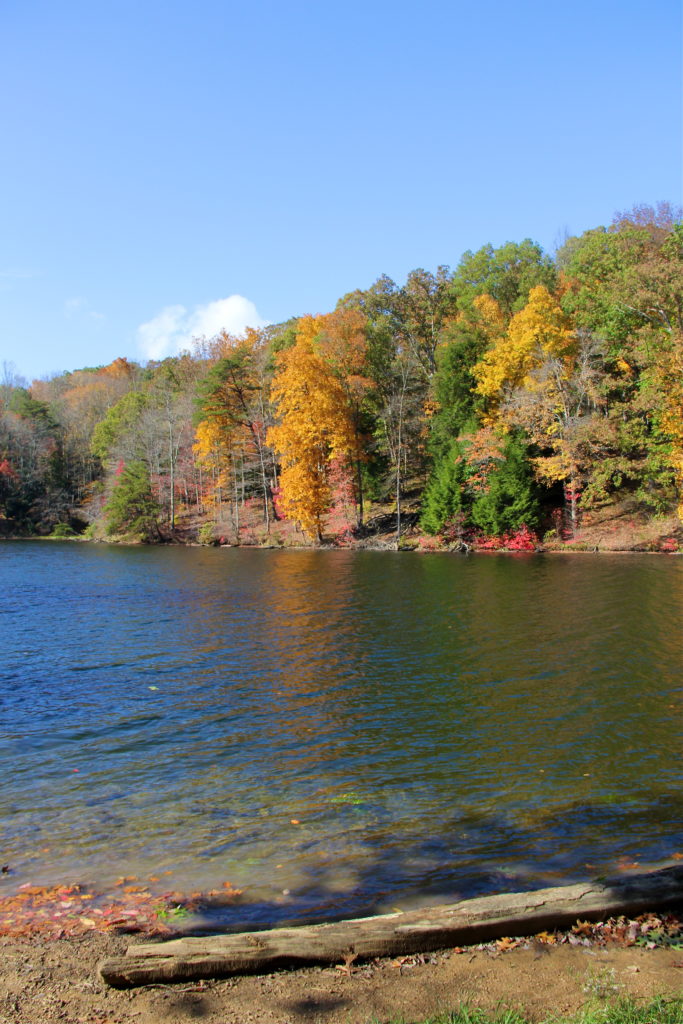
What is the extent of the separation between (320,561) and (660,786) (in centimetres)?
3101

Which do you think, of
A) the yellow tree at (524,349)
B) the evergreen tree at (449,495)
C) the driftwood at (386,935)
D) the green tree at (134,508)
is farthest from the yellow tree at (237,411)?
the driftwood at (386,935)

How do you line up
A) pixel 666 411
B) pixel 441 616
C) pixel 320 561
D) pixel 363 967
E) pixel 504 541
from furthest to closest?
pixel 504 541 → pixel 320 561 → pixel 666 411 → pixel 441 616 → pixel 363 967

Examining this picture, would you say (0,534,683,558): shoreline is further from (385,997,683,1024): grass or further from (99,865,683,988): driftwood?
(385,997,683,1024): grass

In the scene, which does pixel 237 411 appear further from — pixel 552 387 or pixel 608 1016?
pixel 608 1016

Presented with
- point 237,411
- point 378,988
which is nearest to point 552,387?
point 237,411

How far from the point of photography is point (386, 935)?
192 inches

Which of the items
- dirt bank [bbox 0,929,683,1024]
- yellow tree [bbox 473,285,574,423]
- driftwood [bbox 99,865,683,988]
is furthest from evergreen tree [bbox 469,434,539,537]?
dirt bank [bbox 0,929,683,1024]

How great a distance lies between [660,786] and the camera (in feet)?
29.1

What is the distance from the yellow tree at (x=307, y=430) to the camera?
48750 mm

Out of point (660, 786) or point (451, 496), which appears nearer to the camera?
point (660, 786)

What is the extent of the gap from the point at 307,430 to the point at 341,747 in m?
39.8

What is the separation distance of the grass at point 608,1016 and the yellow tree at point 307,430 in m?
44.8

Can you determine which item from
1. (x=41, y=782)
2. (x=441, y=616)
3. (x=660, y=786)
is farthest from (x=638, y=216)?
(x=41, y=782)

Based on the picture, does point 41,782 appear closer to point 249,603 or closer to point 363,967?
point 363,967
